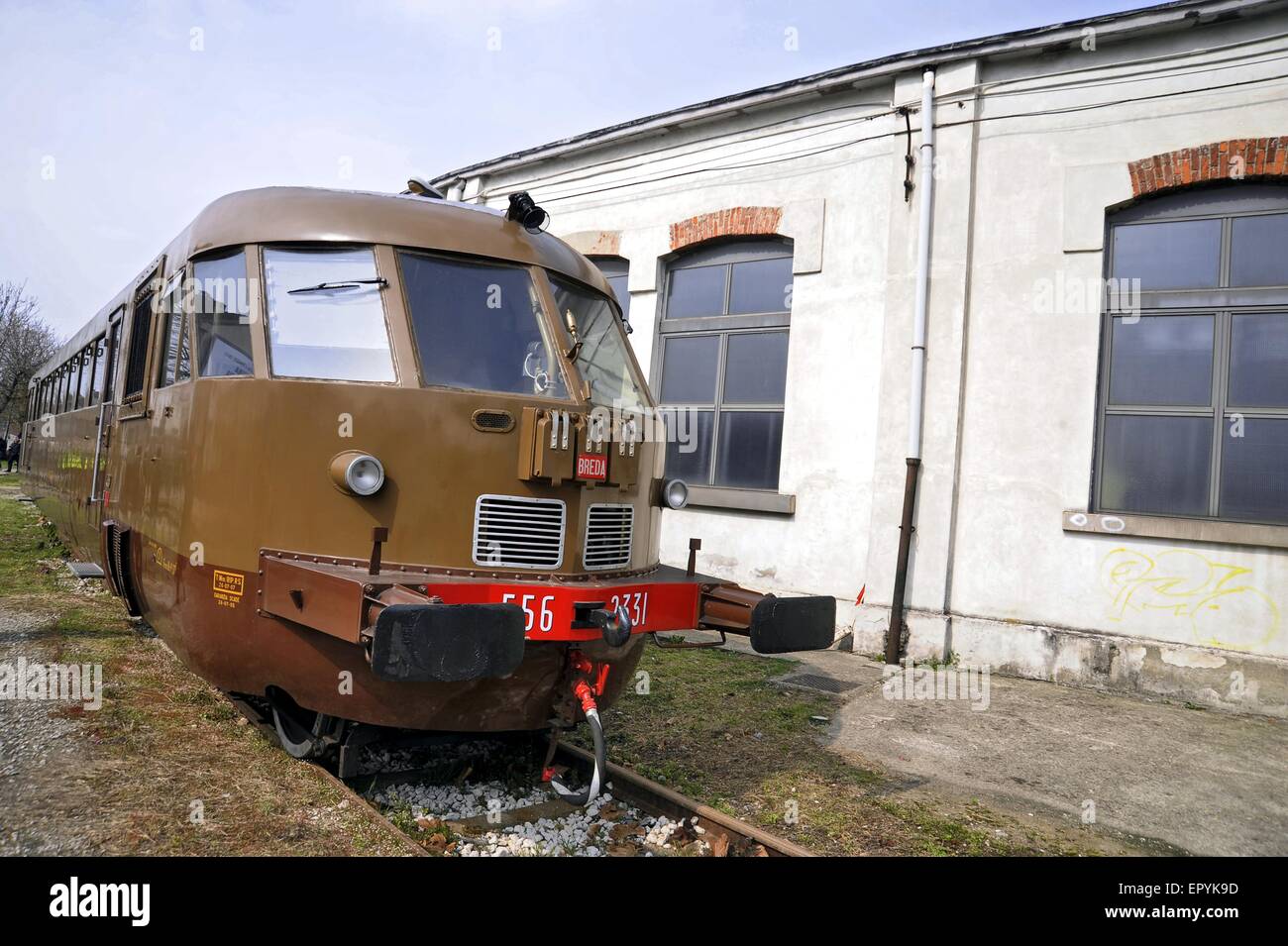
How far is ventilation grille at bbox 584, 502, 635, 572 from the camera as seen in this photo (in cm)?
421

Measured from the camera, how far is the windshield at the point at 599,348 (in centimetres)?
461

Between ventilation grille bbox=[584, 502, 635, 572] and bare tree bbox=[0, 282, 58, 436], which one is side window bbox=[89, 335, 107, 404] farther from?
bare tree bbox=[0, 282, 58, 436]

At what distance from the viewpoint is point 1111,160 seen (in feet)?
25.4

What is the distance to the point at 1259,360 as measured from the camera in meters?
7.21

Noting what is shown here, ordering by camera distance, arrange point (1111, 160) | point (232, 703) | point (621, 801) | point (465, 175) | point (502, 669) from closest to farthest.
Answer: point (502, 669) → point (621, 801) → point (232, 703) → point (1111, 160) → point (465, 175)

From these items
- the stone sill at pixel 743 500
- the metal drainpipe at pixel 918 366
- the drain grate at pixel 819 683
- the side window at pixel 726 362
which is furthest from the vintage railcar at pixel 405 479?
the side window at pixel 726 362

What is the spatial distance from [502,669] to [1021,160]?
7103mm

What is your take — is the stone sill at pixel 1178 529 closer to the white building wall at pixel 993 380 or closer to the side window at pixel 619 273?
the white building wall at pixel 993 380

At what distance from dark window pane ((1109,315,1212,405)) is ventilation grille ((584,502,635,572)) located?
5.27 m

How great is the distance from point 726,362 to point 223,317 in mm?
6194

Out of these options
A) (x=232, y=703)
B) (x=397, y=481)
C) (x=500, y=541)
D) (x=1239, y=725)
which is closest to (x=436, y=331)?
(x=397, y=481)

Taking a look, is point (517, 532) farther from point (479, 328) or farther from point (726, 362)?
point (726, 362)

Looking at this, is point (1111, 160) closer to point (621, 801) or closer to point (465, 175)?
A: point (621, 801)

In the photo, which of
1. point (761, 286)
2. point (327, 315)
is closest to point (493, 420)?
point (327, 315)
